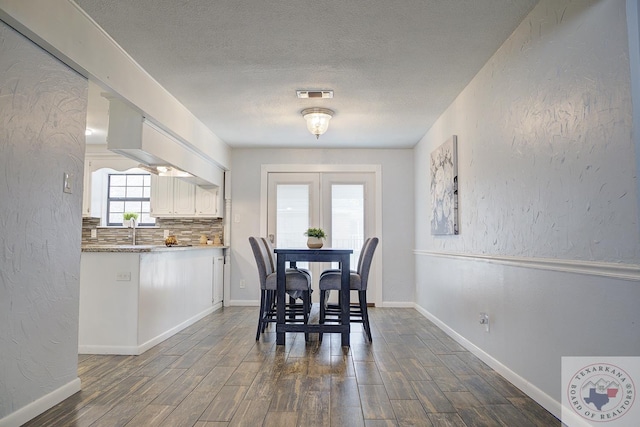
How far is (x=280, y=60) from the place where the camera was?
3.37 m

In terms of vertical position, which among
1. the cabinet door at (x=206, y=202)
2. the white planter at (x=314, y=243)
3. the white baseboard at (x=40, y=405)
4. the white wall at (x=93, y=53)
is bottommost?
the white baseboard at (x=40, y=405)

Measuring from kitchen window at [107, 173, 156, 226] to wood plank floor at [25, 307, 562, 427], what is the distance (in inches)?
116

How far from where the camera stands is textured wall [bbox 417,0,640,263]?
186cm

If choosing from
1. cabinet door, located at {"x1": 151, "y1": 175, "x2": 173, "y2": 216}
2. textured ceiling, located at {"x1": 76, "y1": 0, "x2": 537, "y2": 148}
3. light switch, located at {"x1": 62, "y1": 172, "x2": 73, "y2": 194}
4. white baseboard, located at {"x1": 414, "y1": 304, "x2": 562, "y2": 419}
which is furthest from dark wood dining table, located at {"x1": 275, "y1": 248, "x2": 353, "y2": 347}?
cabinet door, located at {"x1": 151, "y1": 175, "x2": 173, "y2": 216}

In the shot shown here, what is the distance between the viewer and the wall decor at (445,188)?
414 centimetres

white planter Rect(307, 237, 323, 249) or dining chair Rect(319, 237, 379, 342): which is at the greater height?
white planter Rect(307, 237, 323, 249)

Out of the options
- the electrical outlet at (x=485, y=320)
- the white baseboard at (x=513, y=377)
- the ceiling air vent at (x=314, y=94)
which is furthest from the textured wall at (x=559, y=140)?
the ceiling air vent at (x=314, y=94)

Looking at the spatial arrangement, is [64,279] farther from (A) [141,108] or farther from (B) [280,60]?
(B) [280,60]

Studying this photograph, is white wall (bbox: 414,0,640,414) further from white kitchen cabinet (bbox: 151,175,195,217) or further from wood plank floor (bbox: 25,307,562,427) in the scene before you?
white kitchen cabinet (bbox: 151,175,195,217)

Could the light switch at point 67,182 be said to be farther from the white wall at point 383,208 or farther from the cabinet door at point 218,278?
the white wall at point 383,208

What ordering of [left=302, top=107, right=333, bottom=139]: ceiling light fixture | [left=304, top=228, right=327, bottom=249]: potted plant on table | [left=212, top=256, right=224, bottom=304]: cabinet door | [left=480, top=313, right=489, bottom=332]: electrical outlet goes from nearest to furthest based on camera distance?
[left=480, top=313, right=489, bottom=332]: electrical outlet → [left=304, top=228, right=327, bottom=249]: potted plant on table → [left=302, top=107, right=333, bottom=139]: ceiling light fixture → [left=212, top=256, right=224, bottom=304]: cabinet door

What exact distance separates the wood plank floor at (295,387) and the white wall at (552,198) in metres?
0.31

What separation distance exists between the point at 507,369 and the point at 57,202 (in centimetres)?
293

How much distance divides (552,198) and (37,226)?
2.73m
